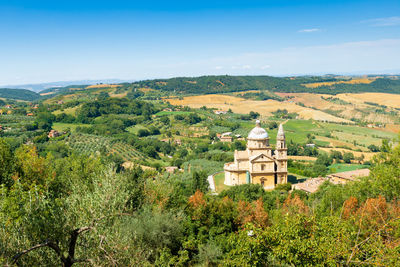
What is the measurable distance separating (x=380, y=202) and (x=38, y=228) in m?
22.7

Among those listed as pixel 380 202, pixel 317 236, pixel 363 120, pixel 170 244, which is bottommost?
pixel 363 120

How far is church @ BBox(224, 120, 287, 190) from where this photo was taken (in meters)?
43.6

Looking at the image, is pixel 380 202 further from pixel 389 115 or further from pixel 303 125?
pixel 389 115

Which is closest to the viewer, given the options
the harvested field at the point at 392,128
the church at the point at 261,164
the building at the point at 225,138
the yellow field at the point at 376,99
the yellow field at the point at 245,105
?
the church at the point at 261,164

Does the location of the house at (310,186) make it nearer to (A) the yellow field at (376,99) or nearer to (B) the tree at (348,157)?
(B) the tree at (348,157)

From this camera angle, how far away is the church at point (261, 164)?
43.6 m

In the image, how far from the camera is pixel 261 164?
43625 mm

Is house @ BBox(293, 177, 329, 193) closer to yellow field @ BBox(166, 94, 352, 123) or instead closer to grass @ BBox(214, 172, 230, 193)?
grass @ BBox(214, 172, 230, 193)

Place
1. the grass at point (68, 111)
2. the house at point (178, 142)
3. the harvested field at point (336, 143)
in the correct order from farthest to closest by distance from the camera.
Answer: the grass at point (68, 111), the house at point (178, 142), the harvested field at point (336, 143)

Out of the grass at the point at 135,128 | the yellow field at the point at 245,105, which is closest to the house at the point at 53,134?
the grass at the point at 135,128

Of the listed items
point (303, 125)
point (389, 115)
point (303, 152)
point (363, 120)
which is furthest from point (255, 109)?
point (303, 152)

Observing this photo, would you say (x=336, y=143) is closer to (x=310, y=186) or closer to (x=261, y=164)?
(x=310, y=186)

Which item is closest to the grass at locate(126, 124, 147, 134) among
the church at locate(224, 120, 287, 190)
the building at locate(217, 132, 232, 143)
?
the building at locate(217, 132, 232, 143)

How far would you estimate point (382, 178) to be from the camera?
87.8 feet
